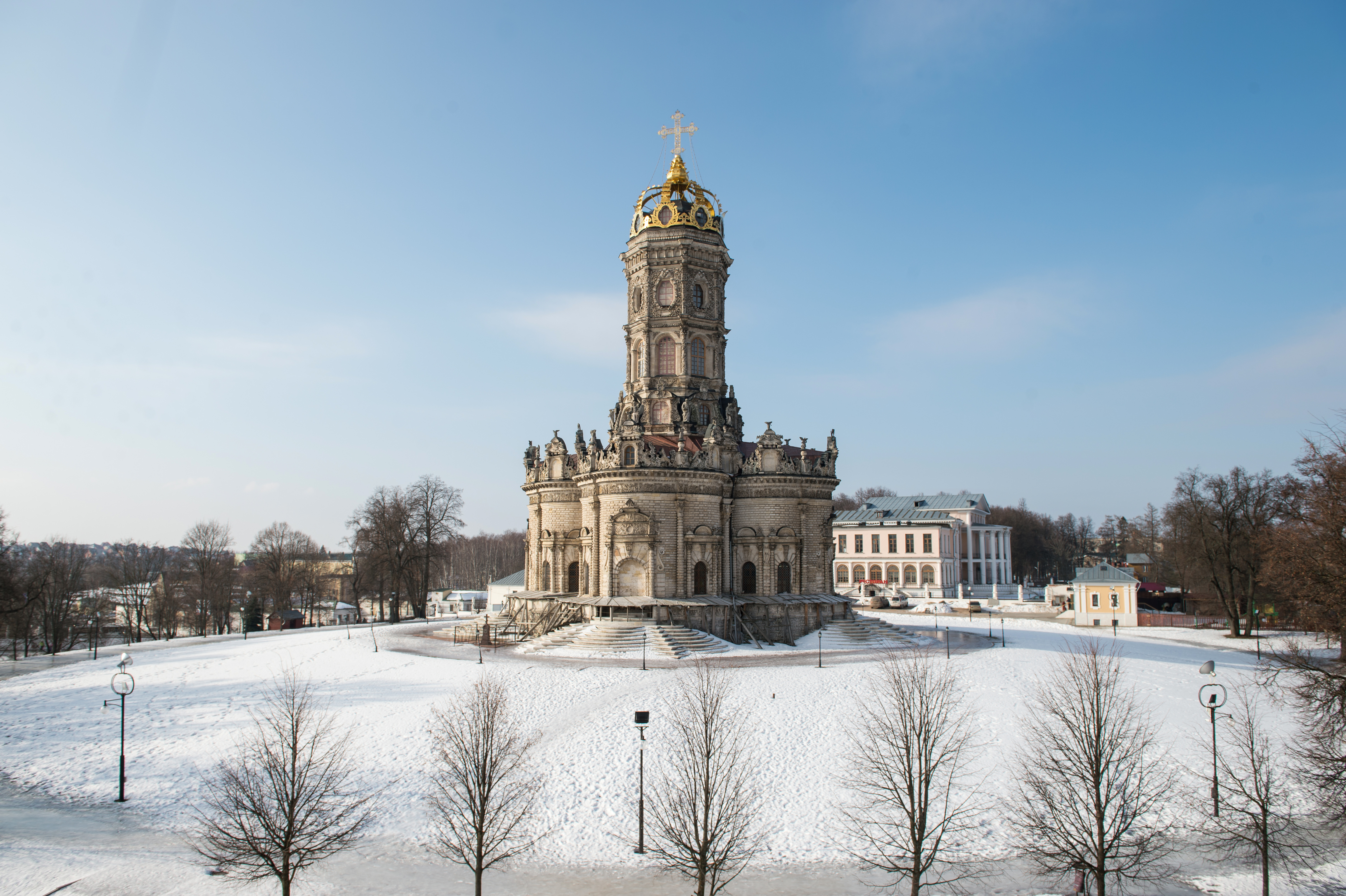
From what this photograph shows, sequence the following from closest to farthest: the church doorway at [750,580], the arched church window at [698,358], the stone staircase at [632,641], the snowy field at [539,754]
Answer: the snowy field at [539,754] < the stone staircase at [632,641] < the church doorway at [750,580] < the arched church window at [698,358]

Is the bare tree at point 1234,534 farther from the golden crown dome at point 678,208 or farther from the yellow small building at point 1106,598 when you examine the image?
the golden crown dome at point 678,208

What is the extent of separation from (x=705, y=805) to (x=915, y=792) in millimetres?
6710

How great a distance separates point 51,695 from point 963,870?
34.2 metres

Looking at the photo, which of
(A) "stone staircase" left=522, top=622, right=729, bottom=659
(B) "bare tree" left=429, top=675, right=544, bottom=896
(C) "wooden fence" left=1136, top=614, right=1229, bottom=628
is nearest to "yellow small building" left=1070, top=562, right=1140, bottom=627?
(C) "wooden fence" left=1136, top=614, right=1229, bottom=628

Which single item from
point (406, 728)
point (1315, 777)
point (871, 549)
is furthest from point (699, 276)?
point (871, 549)

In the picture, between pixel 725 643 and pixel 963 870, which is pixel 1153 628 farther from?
pixel 963 870

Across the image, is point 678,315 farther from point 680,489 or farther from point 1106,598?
point 1106,598

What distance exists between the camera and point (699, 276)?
47.8 metres

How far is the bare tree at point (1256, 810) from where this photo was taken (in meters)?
15.6

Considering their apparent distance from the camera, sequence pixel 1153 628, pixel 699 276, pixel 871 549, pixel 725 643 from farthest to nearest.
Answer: pixel 871 549 < pixel 1153 628 < pixel 699 276 < pixel 725 643

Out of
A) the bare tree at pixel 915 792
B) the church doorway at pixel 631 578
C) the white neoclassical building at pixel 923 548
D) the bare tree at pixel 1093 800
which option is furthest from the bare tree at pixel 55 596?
the white neoclassical building at pixel 923 548

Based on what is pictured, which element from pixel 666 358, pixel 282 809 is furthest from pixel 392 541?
pixel 282 809

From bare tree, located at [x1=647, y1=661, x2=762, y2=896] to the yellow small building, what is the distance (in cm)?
4478

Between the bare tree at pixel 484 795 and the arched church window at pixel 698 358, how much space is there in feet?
94.7
